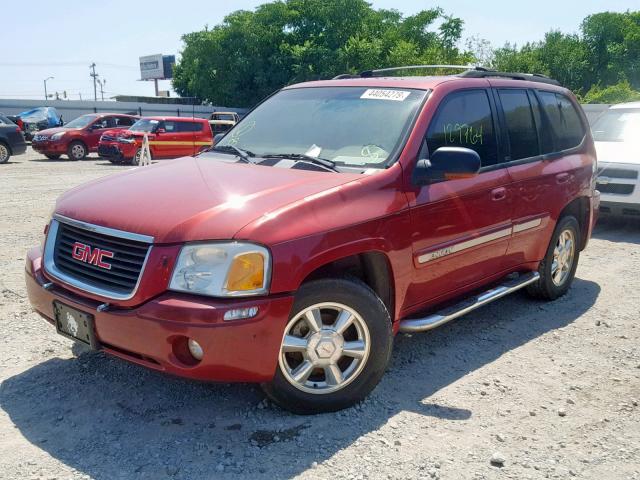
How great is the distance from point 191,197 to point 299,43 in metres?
47.0

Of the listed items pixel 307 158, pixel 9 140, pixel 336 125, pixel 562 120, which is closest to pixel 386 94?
pixel 336 125

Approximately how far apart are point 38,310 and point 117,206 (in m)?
0.81

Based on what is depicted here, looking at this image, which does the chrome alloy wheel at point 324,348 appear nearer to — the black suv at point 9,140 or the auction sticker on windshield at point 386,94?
the auction sticker on windshield at point 386,94

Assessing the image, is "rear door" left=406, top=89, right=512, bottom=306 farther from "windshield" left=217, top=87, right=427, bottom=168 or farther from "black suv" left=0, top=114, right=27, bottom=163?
"black suv" left=0, top=114, right=27, bottom=163

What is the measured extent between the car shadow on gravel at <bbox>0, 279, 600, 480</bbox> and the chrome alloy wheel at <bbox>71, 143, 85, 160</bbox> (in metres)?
18.3

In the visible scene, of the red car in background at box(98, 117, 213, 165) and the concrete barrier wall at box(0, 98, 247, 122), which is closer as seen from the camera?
the red car in background at box(98, 117, 213, 165)

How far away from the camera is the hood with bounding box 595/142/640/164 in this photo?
8570mm

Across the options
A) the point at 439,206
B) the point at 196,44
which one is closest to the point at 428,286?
the point at 439,206

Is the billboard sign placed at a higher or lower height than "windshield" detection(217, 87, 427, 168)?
higher

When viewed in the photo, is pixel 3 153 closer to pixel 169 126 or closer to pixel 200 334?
pixel 169 126

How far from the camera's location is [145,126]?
782 inches

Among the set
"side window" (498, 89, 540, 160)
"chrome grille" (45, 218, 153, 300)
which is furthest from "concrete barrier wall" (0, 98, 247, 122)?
"chrome grille" (45, 218, 153, 300)

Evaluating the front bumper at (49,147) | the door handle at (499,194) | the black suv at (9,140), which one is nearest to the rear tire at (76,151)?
the front bumper at (49,147)

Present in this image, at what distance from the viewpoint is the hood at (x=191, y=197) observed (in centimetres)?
302
